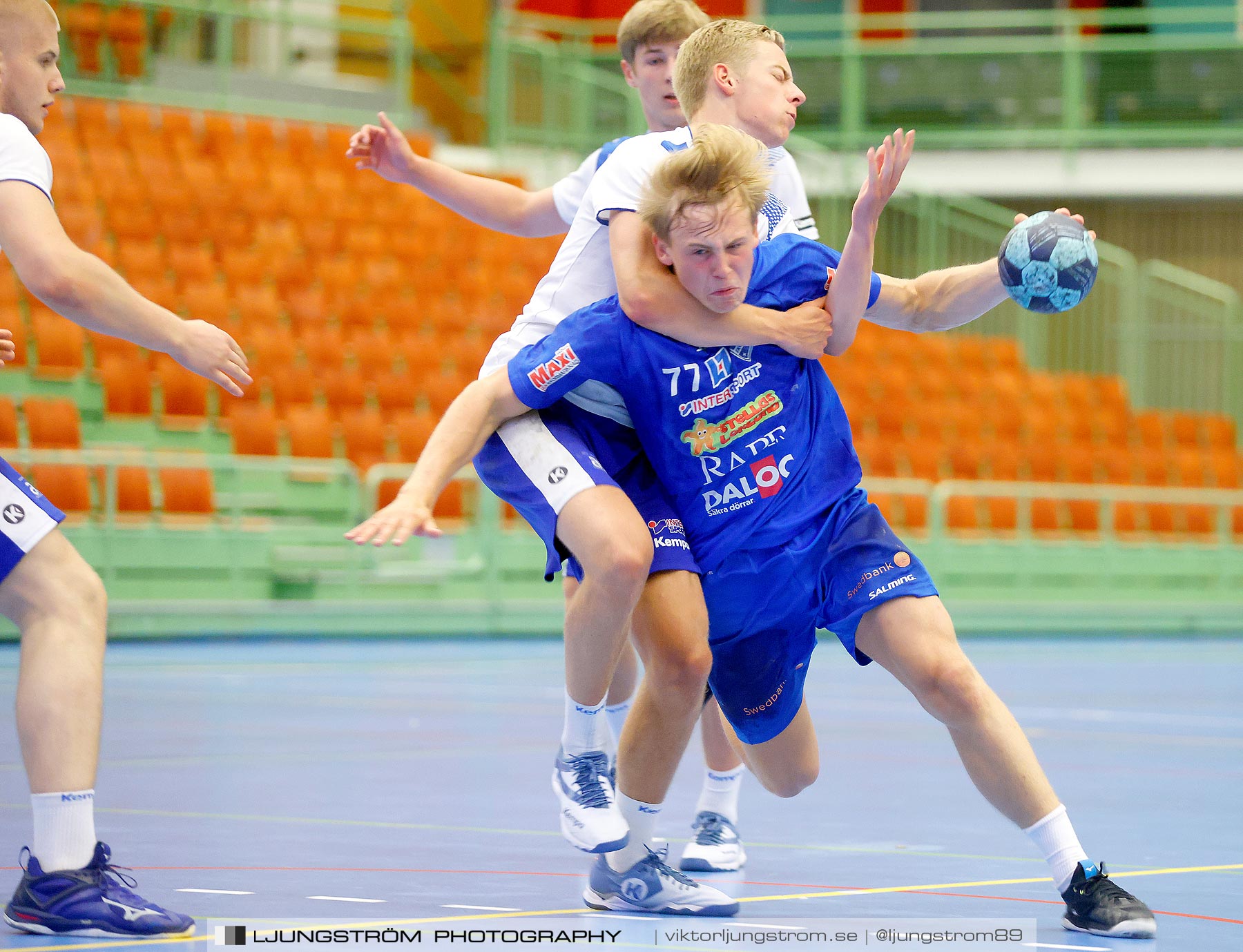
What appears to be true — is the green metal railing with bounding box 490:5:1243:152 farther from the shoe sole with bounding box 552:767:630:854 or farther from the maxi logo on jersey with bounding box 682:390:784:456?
the shoe sole with bounding box 552:767:630:854

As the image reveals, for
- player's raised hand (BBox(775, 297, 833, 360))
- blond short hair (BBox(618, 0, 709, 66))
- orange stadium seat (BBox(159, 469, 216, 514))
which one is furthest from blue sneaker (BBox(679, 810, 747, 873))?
orange stadium seat (BBox(159, 469, 216, 514))

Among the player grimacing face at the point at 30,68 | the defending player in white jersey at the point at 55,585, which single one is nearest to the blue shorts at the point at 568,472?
the defending player in white jersey at the point at 55,585

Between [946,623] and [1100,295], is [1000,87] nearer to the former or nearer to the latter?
[1100,295]

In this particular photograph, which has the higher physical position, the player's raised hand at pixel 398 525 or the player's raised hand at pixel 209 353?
the player's raised hand at pixel 209 353

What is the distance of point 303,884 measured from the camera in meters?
4.14

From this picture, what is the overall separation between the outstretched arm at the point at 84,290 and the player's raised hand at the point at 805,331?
4.19 feet

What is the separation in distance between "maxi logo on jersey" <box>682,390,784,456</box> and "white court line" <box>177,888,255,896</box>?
1456 millimetres

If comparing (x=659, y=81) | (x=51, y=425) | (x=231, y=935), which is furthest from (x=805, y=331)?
(x=51, y=425)

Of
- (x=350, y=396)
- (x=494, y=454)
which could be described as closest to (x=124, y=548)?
(x=350, y=396)

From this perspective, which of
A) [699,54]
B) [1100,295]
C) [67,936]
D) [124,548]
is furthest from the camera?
[1100,295]

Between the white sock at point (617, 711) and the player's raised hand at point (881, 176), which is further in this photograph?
the white sock at point (617, 711)

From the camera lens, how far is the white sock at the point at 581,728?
4.13m

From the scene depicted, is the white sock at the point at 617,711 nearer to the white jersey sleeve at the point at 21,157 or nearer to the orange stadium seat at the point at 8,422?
the white jersey sleeve at the point at 21,157

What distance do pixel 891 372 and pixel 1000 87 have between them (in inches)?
204
